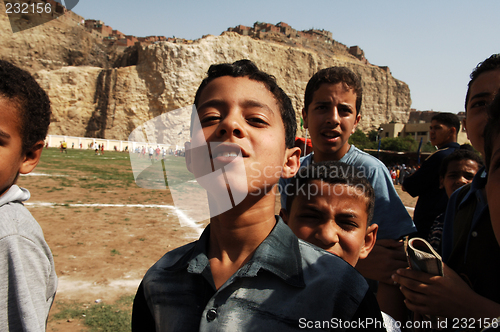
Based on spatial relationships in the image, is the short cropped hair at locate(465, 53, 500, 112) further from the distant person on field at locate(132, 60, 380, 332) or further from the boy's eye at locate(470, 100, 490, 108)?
the distant person on field at locate(132, 60, 380, 332)

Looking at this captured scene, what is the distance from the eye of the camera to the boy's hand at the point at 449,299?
1.23m

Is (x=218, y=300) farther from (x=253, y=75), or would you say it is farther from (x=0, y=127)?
(x=0, y=127)

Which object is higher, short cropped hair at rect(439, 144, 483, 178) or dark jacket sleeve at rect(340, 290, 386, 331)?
short cropped hair at rect(439, 144, 483, 178)

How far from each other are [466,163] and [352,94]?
1.68m

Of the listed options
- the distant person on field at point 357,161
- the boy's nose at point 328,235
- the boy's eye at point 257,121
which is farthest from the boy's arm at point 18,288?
the distant person on field at point 357,161

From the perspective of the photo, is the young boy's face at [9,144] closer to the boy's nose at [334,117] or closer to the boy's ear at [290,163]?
the boy's ear at [290,163]

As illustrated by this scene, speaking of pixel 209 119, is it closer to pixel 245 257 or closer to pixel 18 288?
pixel 245 257

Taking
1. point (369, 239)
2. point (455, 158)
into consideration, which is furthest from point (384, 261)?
point (455, 158)

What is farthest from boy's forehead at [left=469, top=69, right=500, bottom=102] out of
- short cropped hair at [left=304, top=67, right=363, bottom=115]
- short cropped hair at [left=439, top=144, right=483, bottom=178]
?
short cropped hair at [left=439, top=144, right=483, bottom=178]

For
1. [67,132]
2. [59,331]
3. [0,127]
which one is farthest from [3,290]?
[67,132]

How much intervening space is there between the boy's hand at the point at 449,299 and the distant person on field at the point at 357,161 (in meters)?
0.70

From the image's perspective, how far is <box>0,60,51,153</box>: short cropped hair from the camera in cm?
140

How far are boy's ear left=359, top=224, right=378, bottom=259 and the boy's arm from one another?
1723 mm

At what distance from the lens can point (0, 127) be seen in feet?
4.39
